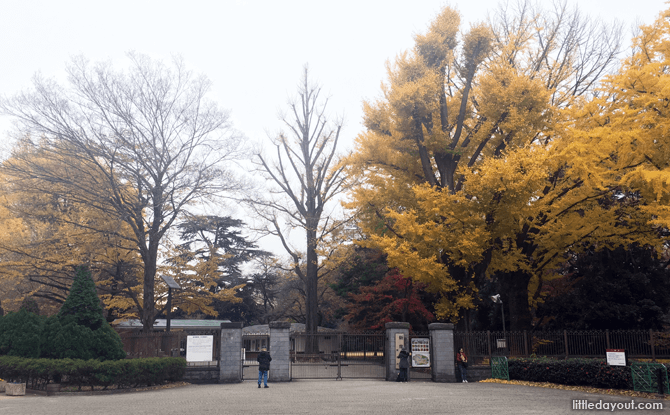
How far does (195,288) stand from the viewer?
29.8 meters

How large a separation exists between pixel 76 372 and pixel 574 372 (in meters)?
15.0

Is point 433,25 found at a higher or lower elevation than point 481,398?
higher

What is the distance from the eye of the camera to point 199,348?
18156 millimetres

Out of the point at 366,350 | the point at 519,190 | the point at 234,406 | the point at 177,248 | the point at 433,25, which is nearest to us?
the point at 234,406

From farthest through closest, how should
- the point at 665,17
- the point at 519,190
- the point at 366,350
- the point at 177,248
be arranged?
the point at 177,248 → the point at 366,350 → the point at 519,190 → the point at 665,17

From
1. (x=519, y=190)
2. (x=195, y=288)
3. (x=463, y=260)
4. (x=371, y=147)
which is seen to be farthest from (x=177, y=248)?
(x=519, y=190)

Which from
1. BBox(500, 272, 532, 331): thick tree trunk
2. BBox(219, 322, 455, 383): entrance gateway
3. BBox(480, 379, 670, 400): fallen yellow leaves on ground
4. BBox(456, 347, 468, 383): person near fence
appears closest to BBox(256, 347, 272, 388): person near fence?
BBox(219, 322, 455, 383): entrance gateway

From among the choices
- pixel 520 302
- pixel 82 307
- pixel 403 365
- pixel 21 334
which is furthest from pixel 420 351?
pixel 21 334

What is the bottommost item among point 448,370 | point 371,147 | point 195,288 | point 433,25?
point 448,370

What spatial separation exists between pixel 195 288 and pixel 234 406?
Answer: 764 inches

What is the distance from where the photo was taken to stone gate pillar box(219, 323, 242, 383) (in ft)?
60.6

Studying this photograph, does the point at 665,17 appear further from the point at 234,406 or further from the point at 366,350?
the point at 234,406

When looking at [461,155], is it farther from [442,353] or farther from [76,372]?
[76,372]

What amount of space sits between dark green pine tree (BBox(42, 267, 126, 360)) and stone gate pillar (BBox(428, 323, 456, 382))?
11.4 metres
